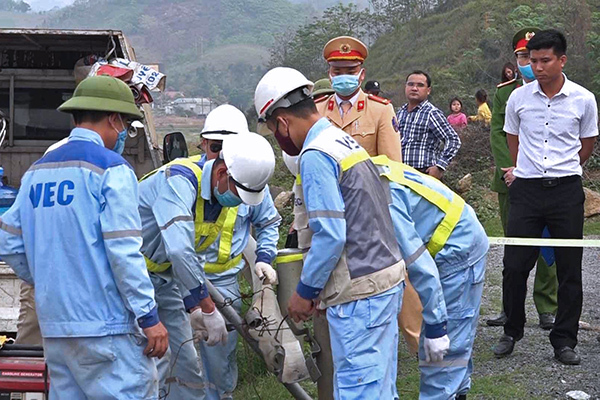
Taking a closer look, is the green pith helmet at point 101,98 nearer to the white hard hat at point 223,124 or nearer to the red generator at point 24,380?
the white hard hat at point 223,124

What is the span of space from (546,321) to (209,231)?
10.6ft

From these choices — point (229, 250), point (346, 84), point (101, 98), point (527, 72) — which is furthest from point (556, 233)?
point (101, 98)

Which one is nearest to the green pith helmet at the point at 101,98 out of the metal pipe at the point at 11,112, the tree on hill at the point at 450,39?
the metal pipe at the point at 11,112

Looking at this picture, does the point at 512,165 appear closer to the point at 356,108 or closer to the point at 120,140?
the point at 356,108

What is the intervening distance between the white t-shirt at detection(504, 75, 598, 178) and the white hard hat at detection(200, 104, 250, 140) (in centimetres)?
208

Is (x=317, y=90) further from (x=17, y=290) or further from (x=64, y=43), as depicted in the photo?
(x=64, y=43)

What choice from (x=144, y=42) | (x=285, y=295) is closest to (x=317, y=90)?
(x=285, y=295)

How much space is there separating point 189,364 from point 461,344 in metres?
1.52

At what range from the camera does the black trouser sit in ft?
20.7

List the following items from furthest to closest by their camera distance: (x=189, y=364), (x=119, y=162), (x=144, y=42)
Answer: (x=144, y=42), (x=189, y=364), (x=119, y=162)

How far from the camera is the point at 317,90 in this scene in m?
6.86

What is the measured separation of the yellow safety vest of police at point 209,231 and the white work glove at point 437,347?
4.21 ft

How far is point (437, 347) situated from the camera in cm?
448

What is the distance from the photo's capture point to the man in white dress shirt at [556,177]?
20.7ft
